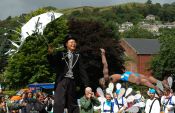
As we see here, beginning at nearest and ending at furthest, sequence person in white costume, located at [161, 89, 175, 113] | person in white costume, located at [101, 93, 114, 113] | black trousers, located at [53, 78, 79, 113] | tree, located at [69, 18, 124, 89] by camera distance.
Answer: black trousers, located at [53, 78, 79, 113]
person in white costume, located at [101, 93, 114, 113]
person in white costume, located at [161, 89, 175, 113]
tree, located at [69, 18, 124, 89]

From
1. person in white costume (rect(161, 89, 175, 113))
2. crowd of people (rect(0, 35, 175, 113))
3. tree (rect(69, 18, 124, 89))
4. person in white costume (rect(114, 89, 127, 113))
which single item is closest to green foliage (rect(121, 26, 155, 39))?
tree (rect(69, 18, 124, 89))

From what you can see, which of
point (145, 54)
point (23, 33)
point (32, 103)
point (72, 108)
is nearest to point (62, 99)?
point (72, 108)

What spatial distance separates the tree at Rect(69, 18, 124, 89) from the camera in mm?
58562

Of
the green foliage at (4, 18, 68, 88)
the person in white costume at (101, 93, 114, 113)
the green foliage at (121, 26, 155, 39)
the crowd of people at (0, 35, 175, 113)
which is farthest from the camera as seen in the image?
the green foliage at (121, 26, 155, 39)

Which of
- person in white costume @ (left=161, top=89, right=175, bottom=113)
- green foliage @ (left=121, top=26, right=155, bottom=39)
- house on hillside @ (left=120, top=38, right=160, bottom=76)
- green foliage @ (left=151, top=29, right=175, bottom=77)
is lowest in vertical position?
green foliage @ (left=121, top=26, right=155, bottom=39)

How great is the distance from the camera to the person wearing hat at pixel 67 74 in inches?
318

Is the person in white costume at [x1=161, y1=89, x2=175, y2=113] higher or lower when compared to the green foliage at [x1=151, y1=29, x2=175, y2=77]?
higher

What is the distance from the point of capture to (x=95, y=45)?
198 feet

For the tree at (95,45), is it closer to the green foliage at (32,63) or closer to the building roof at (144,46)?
the green foliage at (32,63)

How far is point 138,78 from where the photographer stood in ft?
75.6

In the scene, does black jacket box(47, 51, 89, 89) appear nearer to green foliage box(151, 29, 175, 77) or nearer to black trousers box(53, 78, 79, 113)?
black trousers box(53, 78, 79, 113)

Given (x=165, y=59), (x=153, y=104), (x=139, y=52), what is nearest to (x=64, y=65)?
(x=153, y=104)

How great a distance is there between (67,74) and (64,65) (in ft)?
0.52

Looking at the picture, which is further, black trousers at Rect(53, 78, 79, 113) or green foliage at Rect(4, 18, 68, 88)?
green foliage at Rect(4, 18, 68, 88)
